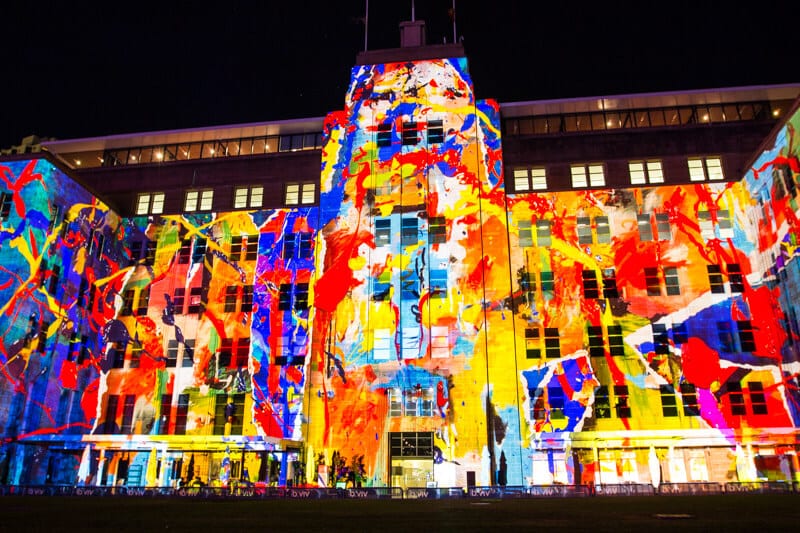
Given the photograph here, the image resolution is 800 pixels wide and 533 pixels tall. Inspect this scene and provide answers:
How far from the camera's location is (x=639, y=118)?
56.9 meters

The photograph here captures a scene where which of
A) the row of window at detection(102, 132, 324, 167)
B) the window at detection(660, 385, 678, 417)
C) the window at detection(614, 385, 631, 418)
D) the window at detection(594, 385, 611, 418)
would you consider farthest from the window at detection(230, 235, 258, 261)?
the window at detection(660, 385, 678, 417)

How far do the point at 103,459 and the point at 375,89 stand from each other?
41465 millimetres

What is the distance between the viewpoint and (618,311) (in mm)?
48312

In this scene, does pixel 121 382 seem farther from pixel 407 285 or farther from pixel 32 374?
pixel 407 285

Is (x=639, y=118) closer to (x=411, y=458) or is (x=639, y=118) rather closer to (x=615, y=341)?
(x=615, y=341)

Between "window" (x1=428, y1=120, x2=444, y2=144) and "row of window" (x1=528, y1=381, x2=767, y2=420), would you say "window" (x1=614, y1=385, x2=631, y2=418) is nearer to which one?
"row of window" (x1=528, y1=381, x2=767, y2=420)

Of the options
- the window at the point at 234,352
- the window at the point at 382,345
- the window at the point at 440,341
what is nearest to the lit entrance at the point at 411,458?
the window at the point at 382,345

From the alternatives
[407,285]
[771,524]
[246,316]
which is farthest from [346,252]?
[771,524]

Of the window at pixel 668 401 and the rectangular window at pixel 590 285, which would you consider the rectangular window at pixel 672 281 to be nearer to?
the rectangular window at pixel 590 285

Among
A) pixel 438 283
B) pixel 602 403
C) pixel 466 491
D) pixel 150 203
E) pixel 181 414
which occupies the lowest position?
pixel 466 491

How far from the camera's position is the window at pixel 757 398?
44.5 m

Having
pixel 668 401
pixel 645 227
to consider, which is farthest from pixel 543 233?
pixel 668 401

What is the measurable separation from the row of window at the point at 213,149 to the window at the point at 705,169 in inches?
1384

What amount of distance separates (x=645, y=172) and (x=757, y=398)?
69.1ft
